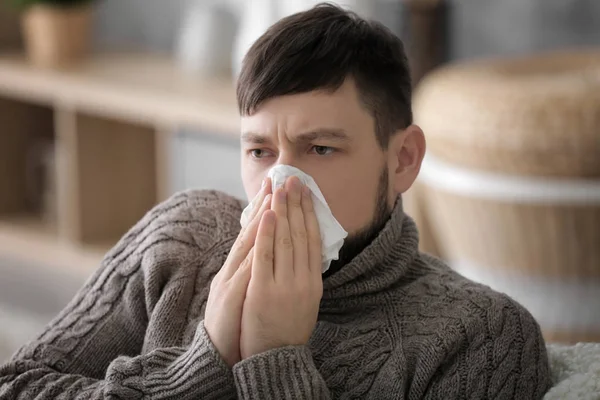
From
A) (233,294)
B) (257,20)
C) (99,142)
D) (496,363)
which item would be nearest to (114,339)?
(233,294)

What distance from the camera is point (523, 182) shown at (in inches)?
93.6

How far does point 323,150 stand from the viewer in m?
1.38

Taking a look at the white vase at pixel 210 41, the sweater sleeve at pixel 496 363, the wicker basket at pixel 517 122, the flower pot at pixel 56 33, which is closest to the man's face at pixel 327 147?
the sweater sleeve at pixel 496 363

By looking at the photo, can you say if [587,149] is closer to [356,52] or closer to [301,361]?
[356,52]

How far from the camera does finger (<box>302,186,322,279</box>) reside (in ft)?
4.23

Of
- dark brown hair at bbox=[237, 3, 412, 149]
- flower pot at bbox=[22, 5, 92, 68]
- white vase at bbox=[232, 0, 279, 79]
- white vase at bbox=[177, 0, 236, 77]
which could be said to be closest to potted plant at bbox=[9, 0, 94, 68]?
flower pot at bbox=[22, 5, 92, 68]

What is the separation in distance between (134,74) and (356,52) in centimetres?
215

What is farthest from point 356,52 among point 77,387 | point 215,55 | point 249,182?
point 215,55

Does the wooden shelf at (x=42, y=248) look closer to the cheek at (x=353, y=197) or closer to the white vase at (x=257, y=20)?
the white vase at (x=257, y=20)

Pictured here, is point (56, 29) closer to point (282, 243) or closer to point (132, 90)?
point (132, 90)

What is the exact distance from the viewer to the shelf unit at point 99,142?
3301 millimetres

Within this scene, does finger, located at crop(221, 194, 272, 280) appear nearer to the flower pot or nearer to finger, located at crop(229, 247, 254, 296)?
finger, located at crop(229, 247, 254, 296)

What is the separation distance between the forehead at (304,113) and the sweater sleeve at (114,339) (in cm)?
24

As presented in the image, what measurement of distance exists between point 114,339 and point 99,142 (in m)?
2.16
